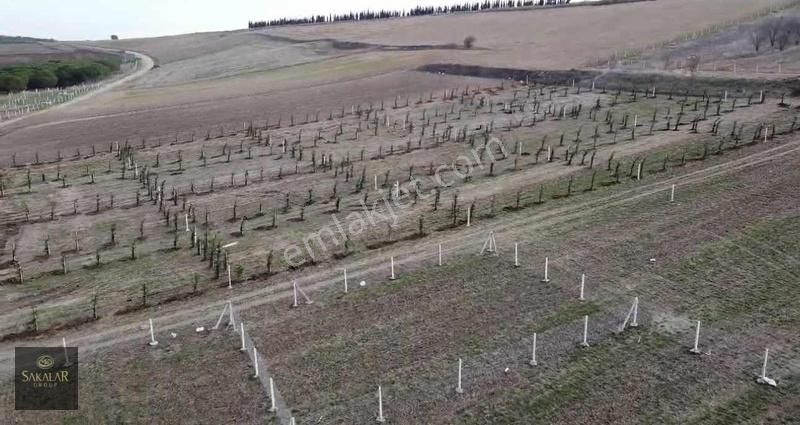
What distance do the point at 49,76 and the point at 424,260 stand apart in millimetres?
48553

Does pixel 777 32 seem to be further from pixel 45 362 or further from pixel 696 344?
pixel 45 362

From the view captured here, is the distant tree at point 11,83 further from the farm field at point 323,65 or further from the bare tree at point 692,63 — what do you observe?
the bare tree at point 692,63

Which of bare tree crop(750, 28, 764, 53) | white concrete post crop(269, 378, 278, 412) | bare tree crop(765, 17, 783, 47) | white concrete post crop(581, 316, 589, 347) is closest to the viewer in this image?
white concrete post crop(269, 378, 278, 412)

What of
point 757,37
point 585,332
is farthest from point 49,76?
point 585,332

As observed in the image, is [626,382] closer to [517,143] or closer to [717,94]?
[517,143]

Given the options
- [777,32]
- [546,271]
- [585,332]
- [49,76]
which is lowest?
[585,332]

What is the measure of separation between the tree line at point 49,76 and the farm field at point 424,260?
18.0 metres

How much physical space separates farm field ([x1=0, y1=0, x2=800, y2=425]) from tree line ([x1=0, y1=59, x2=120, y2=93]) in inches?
709

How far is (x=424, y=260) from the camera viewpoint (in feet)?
51.6

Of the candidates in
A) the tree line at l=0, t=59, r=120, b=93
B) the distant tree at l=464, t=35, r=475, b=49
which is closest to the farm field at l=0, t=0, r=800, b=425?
the tree line at l=0, t=59, r=120, b=93

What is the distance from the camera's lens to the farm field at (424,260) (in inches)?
421

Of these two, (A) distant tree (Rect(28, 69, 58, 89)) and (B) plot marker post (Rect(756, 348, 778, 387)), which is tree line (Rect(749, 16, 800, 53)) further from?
(A) distant tree (Rect(28, 69, 58, 89))

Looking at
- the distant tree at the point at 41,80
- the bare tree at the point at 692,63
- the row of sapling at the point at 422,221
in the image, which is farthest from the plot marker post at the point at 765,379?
the distant tree at the point at 41,80

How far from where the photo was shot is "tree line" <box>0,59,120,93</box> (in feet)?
166
